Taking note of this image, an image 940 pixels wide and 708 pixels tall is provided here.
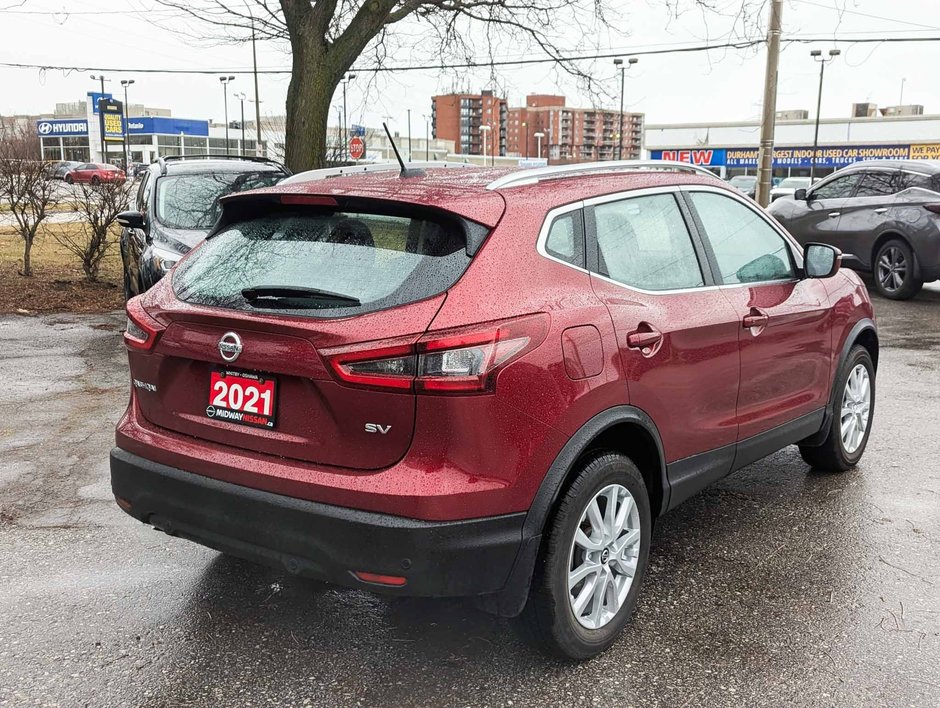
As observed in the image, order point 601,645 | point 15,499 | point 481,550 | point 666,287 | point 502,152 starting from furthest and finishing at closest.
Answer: point 502,152 < point 15,499 < point 666,287 < point 601,645 < point 481,550

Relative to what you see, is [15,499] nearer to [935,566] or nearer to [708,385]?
[708,385]

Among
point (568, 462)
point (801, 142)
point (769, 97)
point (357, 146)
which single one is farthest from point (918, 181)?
point (801, 142)

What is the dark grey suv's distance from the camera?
40.3 ft

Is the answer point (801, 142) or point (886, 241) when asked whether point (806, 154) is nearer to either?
point (801, 142)

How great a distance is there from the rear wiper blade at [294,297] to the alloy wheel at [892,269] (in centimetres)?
1148

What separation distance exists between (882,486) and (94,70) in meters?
21.1

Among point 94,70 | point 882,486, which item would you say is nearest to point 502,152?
point 94,70

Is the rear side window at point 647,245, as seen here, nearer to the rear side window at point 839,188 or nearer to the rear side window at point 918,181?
the rear side window at point 918,181

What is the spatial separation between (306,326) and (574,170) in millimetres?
1316

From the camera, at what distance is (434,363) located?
2781 millimetres

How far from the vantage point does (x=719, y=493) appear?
16.9ft

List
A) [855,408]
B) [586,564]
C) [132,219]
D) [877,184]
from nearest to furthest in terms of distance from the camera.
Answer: [586,564]
[855,408]
[132,219]
[877,184]

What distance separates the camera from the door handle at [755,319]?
13.5ft

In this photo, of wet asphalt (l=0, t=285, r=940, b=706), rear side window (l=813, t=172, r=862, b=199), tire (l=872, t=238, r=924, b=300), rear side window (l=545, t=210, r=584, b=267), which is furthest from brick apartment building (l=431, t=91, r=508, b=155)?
rear side window (l=545, t=210, r=584, b=267)
